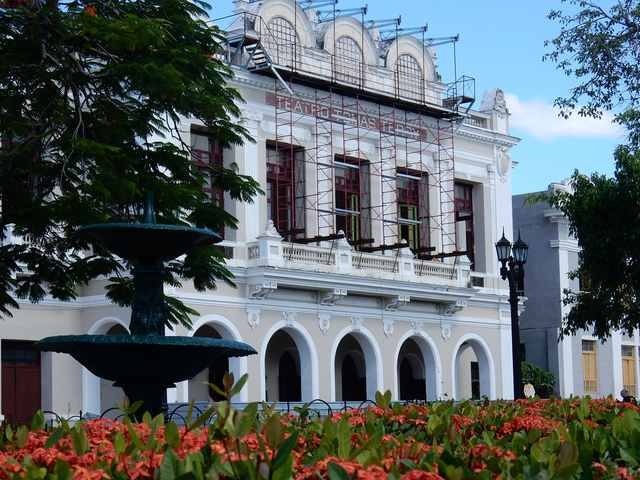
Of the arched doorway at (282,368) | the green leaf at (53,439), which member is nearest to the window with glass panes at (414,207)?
the arched doorway at (282,368)

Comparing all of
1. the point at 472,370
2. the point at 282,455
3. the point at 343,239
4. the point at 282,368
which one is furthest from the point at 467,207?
the point at 282,455

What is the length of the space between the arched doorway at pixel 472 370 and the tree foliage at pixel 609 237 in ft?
46.7

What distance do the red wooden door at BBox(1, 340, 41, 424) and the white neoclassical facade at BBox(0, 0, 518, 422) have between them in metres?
0.05

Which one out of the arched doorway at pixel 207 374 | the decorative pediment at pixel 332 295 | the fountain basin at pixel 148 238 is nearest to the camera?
the fountain basin at pixel 148 238

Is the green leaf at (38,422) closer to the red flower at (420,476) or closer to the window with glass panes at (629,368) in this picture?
the red flower at (420,476)

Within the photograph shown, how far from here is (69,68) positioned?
671 inches

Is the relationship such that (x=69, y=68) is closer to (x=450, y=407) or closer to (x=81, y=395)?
(x=450, y=407)

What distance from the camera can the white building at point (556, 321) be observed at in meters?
44.6

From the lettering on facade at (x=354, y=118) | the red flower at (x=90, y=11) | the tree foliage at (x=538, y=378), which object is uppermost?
the lettering on facade at (x=354, y=118)

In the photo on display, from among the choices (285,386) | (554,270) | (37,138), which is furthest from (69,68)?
(554,270)

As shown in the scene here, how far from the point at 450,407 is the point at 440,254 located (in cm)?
2878

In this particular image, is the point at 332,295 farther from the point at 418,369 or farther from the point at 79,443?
the point at 79,443

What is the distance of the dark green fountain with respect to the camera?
38.4 feet

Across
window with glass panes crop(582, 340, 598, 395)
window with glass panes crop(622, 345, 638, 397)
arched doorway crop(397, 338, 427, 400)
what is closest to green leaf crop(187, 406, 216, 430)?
arched doorway crop(397, 338, 427, 400)
